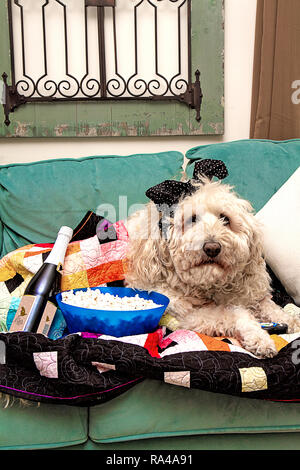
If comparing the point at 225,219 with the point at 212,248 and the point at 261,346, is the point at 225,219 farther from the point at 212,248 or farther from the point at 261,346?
the point at 261,346

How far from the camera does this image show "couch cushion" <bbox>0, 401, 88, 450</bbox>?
3.68 ft

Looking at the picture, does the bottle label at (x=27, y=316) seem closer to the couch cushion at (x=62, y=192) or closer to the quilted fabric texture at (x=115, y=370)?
the quilted fabric texture at (x=115, y=370)

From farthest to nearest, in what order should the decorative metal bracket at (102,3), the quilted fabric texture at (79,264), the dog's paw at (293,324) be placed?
the decorative metal bracket at (102,3), the quilted fabric texture at (79,264), the dog's paw at (293,324)

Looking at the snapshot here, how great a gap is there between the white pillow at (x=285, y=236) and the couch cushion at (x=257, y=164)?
0.60 feet

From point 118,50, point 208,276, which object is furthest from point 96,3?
point 208,276

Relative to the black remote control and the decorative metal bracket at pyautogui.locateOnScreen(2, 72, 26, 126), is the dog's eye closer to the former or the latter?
the black remote control

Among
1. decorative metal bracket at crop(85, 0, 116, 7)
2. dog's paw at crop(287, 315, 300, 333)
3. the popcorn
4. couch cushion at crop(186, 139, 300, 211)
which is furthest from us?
decorative metal bracket at crop(85, 0, 116, 7)

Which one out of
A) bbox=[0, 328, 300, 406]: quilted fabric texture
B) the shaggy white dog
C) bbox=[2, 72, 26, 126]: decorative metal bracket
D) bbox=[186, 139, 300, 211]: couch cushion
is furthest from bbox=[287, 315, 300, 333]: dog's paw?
bbox=[2, 72, 26, 126]: decorative metal bracket

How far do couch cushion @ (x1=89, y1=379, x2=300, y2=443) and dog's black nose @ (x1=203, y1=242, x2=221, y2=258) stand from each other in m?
0.47

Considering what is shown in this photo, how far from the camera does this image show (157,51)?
2.66 m

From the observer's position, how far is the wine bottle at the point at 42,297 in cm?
140

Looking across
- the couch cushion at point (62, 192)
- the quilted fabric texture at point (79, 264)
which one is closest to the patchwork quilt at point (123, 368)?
the quilted fabric texture at point (79, 264)

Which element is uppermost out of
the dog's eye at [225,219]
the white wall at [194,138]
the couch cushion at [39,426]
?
the white wall at [194,138]
